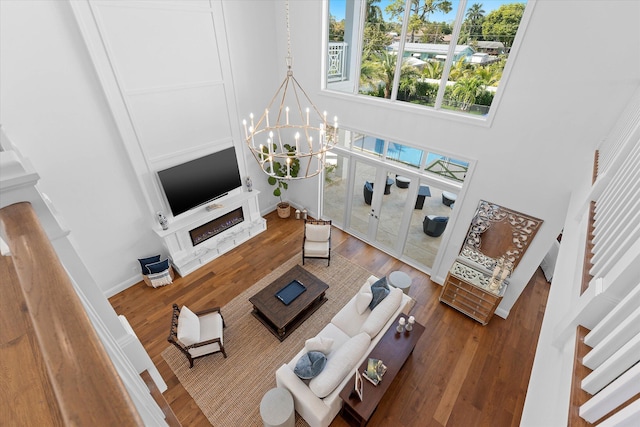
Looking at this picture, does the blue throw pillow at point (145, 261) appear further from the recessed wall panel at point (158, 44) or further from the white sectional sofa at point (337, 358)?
the white sectional sofa at point (337, 358)

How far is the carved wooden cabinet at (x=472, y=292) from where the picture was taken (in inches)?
177

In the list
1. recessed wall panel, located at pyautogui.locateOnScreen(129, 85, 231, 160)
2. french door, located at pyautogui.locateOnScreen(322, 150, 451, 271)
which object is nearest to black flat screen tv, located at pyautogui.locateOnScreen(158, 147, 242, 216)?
recessed wall panel, located at pyautogui.locateOnScreen(129, 85, 231, 160)

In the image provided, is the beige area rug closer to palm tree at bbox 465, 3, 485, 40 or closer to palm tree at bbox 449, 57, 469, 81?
palm tree at bbox 449, 57, 469, 81

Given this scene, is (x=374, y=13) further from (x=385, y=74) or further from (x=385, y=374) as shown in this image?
(x=385, y=374)

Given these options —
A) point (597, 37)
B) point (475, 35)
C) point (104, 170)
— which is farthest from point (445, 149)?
point (104, 170)

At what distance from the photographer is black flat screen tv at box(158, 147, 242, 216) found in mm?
4965

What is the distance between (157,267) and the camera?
5066mm

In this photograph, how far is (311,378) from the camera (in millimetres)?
3182

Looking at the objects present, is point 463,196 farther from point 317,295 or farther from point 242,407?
point 242,407

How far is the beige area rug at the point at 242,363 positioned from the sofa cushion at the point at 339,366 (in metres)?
0.81

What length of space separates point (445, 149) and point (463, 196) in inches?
31.7

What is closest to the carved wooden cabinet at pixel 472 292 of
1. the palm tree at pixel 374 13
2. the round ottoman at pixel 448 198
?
the round ottoman at pixel 448 198

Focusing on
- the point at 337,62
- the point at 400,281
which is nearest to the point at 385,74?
the point at 337,62

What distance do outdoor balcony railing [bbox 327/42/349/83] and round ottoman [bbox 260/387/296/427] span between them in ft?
16.6
